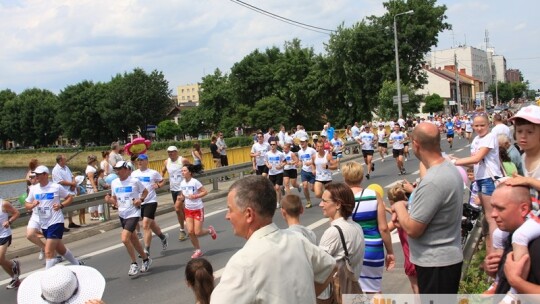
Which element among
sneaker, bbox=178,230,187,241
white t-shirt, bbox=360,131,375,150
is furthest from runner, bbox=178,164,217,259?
white t-shirt, bbox=360,131,375,150

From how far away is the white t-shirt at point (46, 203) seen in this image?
26.8 feet

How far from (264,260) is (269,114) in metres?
57.1

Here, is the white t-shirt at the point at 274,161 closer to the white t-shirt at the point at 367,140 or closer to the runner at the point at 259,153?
the runner at the point at 259,153

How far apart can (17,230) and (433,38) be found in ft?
143

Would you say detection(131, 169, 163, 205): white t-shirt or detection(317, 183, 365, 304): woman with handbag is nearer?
detection(317, 183, 365, 304): woman with handbag

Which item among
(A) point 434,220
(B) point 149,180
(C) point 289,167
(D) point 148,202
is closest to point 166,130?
(C) point 289,167

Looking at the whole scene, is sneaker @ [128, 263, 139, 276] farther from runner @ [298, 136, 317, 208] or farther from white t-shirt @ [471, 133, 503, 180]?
runner @ [298, 136, 317, 208]

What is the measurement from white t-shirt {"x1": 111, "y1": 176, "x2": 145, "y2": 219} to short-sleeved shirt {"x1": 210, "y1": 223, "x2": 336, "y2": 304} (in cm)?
610

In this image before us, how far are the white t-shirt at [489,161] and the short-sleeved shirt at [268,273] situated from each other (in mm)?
5162

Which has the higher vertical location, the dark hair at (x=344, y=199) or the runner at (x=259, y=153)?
the dark hair at (x=344, y=199)

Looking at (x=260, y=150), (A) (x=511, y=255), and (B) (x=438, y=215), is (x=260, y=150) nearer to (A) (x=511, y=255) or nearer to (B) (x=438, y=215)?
(B) (x=438, y=215)

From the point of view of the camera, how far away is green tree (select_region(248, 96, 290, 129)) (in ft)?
195

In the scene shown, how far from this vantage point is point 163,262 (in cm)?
890

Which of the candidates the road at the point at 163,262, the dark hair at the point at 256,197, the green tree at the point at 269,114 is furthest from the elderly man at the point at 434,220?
the green tree at the point at 269,114
